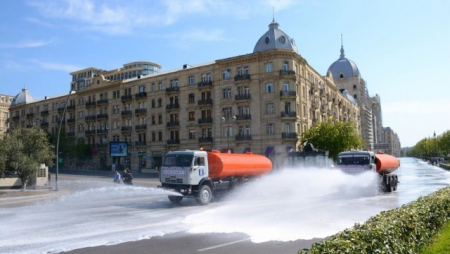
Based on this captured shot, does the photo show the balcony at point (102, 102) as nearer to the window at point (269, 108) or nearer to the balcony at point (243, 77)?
the balcony at point (243, 77)

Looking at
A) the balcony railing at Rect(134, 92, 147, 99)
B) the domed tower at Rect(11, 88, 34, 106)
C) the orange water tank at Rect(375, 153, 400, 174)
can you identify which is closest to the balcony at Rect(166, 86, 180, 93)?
the balcony railing at Rect(134, 92, 147, 99)

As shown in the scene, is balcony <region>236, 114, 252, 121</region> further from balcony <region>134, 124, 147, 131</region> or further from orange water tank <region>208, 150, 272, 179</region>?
orange water tank <region>208, 150, 272, 179</region>

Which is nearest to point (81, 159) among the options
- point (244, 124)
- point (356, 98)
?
point (244, 124)

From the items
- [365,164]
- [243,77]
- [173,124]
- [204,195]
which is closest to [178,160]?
[204,195]

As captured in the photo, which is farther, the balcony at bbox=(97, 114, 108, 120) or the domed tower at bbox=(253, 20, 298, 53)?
the balcony at bbox=(97, 114, 108, 120)

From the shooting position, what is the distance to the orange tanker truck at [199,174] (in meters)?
19.0

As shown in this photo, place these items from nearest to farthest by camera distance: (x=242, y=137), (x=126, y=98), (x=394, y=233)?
(x=394, y=233) < (x=242, y=137) < (x=126, y=98)

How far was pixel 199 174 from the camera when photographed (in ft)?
64.0

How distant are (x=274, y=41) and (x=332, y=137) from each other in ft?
57.5

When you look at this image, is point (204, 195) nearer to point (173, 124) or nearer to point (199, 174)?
point (199, 174)

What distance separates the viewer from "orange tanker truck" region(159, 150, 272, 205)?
19.0 meters

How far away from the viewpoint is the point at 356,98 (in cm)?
11875

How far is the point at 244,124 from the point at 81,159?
39.6 metres

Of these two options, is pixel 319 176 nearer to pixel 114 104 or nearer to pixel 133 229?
pixel 133 229
